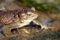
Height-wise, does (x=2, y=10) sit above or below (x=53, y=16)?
above

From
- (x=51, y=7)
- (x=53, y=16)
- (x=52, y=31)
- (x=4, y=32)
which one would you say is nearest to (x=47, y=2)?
(x=51, y=7)

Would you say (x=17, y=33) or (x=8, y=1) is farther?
(x=8, y=1)

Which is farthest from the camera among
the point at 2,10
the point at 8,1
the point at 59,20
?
the point at 8,1

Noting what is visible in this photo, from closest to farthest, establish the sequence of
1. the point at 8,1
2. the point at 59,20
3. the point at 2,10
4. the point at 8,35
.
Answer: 1. the point at 8,35
2. the point at 2,10
3. the point at 59,20
4. the point at 8,1

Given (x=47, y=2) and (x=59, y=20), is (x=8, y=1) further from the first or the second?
(x=59, y=20)

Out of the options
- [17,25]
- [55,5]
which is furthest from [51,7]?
[17,25]

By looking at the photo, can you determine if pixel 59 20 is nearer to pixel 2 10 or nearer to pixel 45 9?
pixel 45 9
